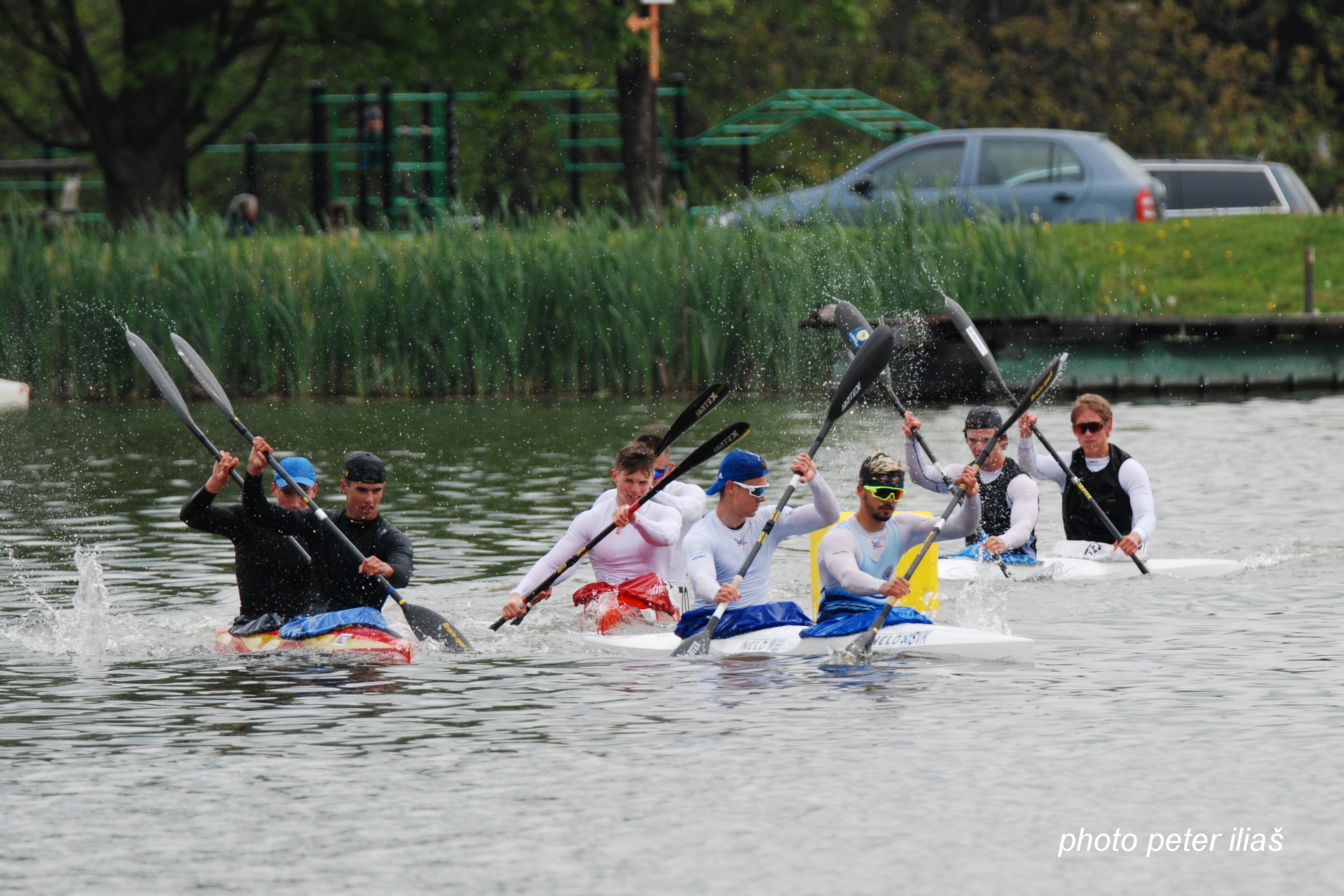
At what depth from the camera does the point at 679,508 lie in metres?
10.8

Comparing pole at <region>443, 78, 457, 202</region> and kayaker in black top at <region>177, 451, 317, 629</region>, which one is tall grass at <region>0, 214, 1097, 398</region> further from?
kayaker in black top at <region>177, 451, 317, 629</region>

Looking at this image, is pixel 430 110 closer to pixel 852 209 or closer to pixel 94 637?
pixel 852 209

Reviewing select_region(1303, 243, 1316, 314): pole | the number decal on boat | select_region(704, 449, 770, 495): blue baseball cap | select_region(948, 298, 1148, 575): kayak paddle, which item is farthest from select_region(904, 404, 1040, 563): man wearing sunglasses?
select_region(1303, 243, 1316, 314): pole

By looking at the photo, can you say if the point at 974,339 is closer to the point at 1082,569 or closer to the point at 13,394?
the point at 1082,569

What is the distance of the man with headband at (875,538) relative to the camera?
918 centimetres

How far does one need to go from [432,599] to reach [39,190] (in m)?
26.1

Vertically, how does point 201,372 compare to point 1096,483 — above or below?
above

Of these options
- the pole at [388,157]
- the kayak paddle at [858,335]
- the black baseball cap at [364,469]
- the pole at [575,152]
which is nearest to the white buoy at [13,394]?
the pole at [388,157]

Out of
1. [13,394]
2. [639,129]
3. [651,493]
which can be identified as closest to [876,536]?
[651,493]

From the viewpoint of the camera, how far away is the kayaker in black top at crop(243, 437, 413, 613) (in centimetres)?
935

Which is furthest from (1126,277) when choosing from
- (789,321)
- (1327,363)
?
(789,321)

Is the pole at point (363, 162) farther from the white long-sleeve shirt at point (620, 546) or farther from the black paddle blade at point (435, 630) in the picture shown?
the black paddle blade at point (435, 630)

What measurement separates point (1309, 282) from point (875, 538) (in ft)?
47.7

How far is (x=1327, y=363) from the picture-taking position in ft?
71.7
